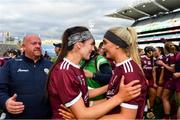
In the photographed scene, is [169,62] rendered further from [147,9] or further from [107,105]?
[147,9]

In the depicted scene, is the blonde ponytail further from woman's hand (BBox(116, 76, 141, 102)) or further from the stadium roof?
the stadium roof

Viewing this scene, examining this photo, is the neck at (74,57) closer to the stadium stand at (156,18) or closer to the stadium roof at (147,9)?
the stadium stand at (156,18)

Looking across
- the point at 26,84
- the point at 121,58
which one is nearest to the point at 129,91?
the point at 121,58

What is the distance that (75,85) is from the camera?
298cm

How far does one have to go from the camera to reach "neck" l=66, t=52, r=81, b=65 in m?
3.14

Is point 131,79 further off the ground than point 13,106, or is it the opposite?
point 131,79

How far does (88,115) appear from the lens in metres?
2.88

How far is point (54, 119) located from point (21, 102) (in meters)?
1.26

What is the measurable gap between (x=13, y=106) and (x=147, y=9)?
75276 mm

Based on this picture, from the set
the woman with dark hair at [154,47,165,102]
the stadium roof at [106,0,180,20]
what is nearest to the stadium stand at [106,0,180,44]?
the stadium roof at [106,0,180,20]

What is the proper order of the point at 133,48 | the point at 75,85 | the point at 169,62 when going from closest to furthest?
the point at 75,85
the point at 133,48
the point at 169,62

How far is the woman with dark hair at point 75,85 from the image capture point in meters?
2.89

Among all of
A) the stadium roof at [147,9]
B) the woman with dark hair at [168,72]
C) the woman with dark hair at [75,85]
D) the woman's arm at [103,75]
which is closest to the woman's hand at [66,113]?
the woman with dark hair at [75,85]

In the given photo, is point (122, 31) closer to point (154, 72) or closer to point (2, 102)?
point (2, 102)
